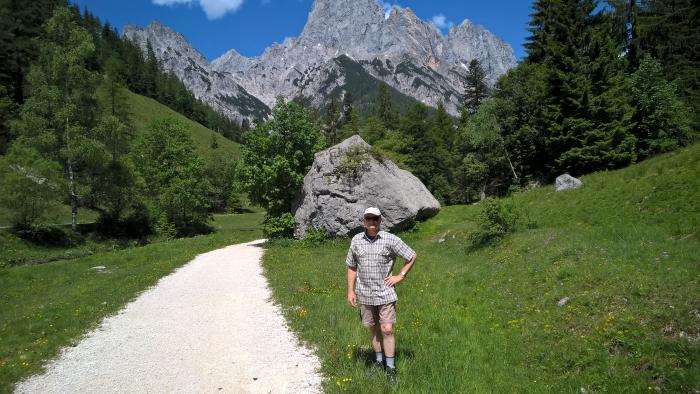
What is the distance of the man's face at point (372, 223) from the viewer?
667cm

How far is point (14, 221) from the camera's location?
1144 inches

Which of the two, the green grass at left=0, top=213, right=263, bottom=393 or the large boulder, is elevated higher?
the large boulder

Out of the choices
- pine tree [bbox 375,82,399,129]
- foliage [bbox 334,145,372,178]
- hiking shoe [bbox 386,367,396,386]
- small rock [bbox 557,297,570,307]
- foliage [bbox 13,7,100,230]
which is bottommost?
hiking shoe [bbox 386,367,396,386]

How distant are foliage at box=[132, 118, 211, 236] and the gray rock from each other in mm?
37314

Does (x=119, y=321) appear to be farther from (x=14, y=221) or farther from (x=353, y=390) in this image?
(x=14, y=221)

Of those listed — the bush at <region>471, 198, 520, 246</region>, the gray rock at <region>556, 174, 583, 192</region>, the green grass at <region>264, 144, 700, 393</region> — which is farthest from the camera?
the gray rock at <region>556, 174, 583, 192</region>

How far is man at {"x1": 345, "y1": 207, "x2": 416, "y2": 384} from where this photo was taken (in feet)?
21.6

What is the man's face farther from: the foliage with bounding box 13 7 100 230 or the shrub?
the foliage with bounding box 13 7 100 230

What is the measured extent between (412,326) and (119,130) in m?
37.2

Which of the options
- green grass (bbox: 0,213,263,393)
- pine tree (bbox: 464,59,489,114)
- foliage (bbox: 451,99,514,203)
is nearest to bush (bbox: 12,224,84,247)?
green grass (bbox: 0,213,263,393)

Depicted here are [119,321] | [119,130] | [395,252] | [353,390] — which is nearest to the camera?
[353,390]

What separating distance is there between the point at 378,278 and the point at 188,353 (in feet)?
16.4

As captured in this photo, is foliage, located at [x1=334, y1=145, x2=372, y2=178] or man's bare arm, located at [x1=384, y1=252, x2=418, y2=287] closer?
man's bare arm, located at [x1=384, y1=252, x2=418, y2=287]

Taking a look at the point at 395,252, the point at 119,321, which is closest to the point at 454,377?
the point at 395,252
